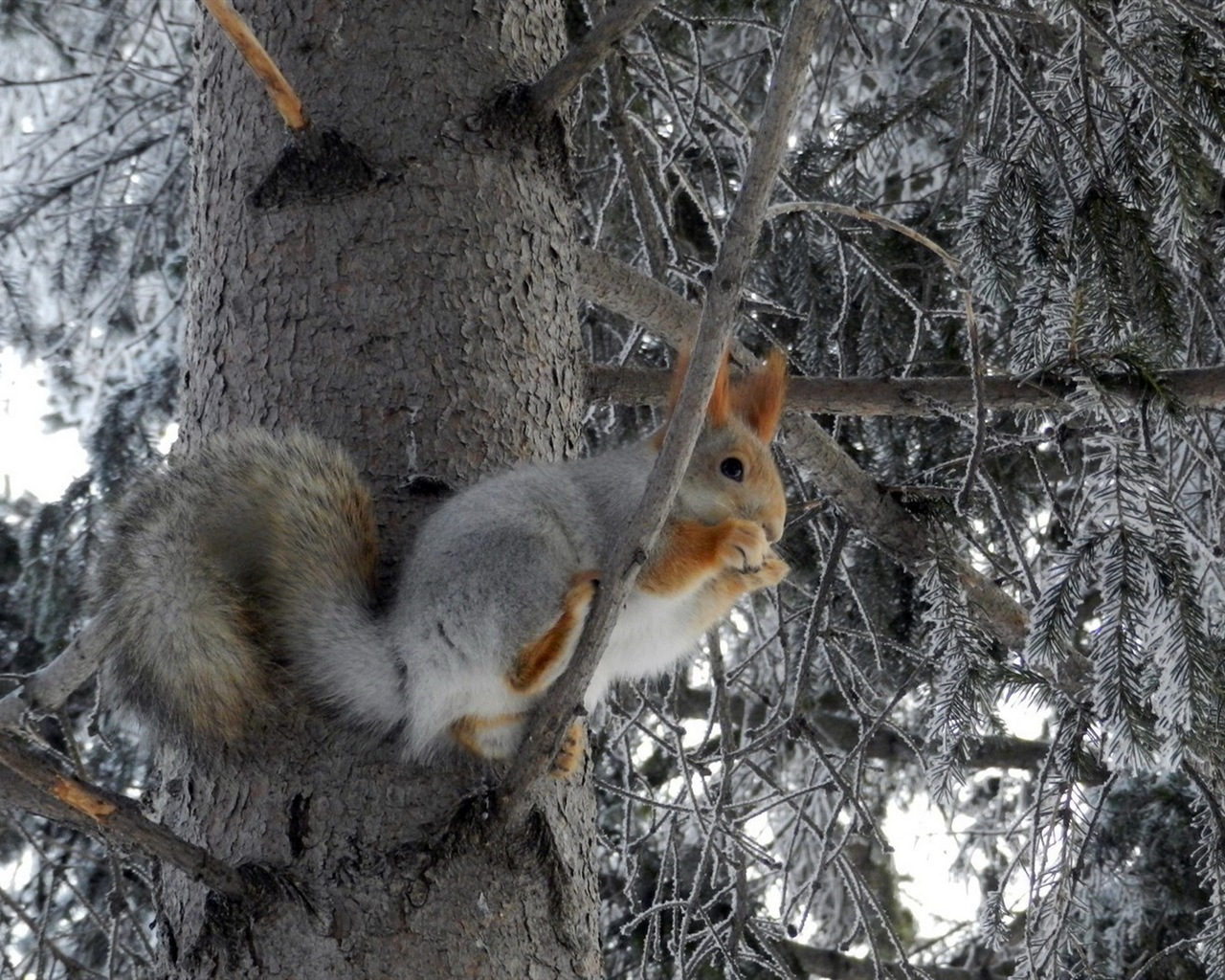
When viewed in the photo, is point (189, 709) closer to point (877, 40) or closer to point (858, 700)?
point (858, 700)

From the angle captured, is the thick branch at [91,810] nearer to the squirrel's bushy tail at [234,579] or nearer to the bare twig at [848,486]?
the squirrel's bushy tail at [234,579]

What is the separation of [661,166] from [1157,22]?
2.17ft

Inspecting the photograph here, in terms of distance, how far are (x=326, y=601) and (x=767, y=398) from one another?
570 mm

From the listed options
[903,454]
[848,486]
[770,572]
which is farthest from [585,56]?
[903,454]

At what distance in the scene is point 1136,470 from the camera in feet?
4.46

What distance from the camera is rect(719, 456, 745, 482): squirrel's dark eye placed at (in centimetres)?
150

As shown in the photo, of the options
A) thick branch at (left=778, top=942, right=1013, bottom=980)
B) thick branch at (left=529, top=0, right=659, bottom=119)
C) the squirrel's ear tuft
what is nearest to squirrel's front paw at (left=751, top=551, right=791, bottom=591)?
the squirrel's ear tuft

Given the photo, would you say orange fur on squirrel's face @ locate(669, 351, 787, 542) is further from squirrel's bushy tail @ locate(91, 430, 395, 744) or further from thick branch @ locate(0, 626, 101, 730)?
thick branch @ locate(0, 626, 101, 730)

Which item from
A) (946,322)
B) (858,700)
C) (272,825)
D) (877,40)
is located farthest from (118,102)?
(272,825)

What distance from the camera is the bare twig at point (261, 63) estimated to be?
1161 millimetres

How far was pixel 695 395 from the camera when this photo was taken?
0.99 m

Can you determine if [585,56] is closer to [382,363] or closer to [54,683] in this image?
[382,363]

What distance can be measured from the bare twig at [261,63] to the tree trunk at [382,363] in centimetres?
4

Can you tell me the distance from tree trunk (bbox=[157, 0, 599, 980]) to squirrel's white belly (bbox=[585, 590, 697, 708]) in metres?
0.14
